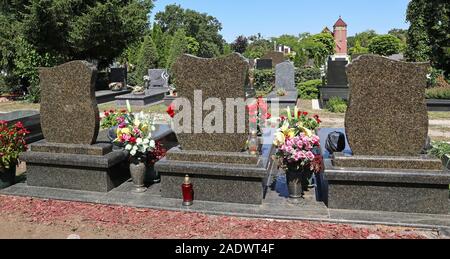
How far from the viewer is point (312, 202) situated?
571cm

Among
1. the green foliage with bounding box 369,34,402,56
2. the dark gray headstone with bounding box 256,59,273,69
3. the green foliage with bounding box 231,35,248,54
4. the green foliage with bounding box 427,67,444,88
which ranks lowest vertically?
the green foliage with bounding box 427,67,444,88

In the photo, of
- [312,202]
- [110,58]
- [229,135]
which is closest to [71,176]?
[229,135]

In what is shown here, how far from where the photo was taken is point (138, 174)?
627 cm

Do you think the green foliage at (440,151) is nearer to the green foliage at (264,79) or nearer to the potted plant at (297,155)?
the potted plant at (297,155)

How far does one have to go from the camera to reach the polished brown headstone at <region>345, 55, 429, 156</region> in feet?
17.3

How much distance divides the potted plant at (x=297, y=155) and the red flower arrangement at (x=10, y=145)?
4.23 m

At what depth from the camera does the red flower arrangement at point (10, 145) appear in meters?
6.45

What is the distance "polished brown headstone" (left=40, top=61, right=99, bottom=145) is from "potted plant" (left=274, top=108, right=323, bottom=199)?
2.92 metres

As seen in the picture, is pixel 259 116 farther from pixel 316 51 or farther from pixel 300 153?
pixel 316 51

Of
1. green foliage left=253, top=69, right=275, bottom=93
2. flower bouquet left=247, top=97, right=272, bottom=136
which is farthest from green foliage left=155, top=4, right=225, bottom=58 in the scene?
flower bouquet left=247, top=97, right=272, bottom=136

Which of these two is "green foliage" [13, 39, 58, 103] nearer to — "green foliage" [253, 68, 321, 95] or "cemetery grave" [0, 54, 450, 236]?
"green foliage" [253, 68, 321, 95]

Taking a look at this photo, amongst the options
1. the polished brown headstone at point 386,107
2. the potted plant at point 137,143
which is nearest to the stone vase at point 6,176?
the potted plant at point 137,143

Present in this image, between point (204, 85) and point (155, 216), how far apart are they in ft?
6.50

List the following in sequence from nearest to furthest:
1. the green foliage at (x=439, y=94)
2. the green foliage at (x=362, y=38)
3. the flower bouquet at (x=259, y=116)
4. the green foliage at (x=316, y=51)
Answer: the flower bouquet at (x=259, y=116) < the green foliage at (x=439, y=94) < the green foliage at (x=316, y=51) < the green foliage at (x=362, y=38)
